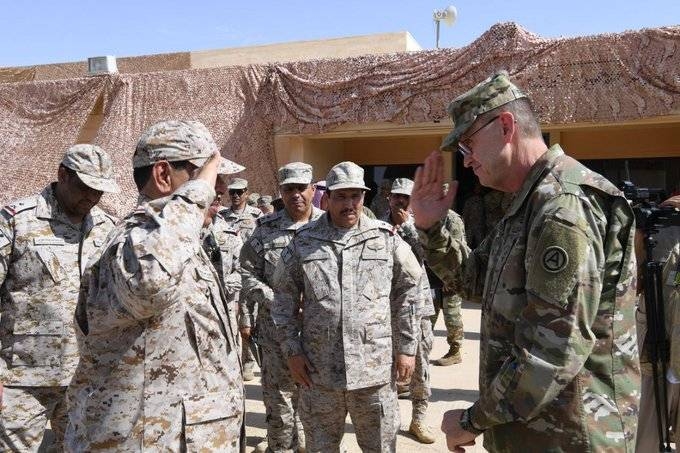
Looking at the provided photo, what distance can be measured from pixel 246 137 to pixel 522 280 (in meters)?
9.49

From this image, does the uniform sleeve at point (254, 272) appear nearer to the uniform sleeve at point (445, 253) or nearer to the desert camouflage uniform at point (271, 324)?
the desert camouflage uniform at point (271, 324)

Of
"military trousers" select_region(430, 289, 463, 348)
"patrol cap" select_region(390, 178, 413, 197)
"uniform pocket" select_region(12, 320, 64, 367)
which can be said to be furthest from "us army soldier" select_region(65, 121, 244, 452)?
"military trousers" select_region(430, 289, 463, 348)

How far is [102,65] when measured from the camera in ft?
39.5

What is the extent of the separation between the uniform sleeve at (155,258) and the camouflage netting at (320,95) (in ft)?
26.1

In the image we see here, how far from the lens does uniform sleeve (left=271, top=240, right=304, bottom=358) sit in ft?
12.0

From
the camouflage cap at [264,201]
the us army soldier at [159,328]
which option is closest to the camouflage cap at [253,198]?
the camouflage cap at [264,201]

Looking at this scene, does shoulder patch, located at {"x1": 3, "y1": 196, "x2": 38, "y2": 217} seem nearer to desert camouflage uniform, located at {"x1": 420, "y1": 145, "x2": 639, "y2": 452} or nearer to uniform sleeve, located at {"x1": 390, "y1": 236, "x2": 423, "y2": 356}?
uniform sleeve, located at {"x1": 390, "y1": 236, "x2": 423, "y2": 356}

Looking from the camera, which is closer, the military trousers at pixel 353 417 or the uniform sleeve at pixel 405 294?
the military trousers at pixel 353 417

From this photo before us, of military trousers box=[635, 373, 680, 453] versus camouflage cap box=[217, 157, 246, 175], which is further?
military trousers box=[635, 373, 680, 453]

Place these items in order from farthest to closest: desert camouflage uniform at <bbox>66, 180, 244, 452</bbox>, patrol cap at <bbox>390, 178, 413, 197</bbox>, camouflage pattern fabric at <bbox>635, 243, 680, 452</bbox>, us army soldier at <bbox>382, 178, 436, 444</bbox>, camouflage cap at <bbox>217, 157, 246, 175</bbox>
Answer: patrol cap at <bbox>390, 178, 413, 197</bbox>
us army soldier at <bbox>382, 178, 436, 444</bbox>
camouflage pattern fabric at <bbox>635, 243, 680, 452</bbox>
camouflage cap at <bbox>217, 157, 246, 175</bbox>
desert camouflage uniform at <bbox>66, 180, 244, 452</bbox>

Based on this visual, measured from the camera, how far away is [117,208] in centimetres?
1108

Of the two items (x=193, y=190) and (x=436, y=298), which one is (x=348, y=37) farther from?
(x=193, y=190)

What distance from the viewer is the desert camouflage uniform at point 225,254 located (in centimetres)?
531

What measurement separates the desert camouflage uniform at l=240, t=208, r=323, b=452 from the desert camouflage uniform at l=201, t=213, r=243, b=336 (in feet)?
0.76
